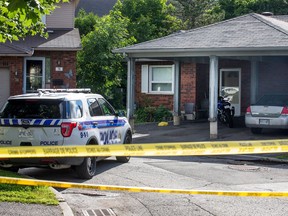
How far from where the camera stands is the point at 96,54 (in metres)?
27.4

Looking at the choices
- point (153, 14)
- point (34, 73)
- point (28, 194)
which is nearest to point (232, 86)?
point (34, 73)

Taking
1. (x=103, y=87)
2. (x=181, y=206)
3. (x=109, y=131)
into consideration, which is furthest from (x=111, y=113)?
(x=103, y=87)

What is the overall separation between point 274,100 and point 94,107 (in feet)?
30.4

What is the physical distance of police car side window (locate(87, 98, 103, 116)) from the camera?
11500mm

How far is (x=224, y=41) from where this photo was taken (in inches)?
726

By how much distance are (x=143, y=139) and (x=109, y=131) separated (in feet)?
20.1

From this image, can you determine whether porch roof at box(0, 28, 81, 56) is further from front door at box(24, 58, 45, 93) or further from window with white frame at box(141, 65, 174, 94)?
window with white frame at box(141, 65, 174, 94)

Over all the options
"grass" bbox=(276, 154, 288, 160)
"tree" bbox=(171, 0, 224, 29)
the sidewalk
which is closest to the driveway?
→ "grass" bbox=(276, 154, 288, 160)

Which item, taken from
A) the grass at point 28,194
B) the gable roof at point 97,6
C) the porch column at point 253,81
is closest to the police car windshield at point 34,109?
the grass at point 28,194

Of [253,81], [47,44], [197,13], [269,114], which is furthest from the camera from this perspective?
[197,13]

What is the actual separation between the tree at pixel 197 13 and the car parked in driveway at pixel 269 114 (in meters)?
18.8

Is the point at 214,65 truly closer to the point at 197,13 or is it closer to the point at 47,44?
the point at 47,44

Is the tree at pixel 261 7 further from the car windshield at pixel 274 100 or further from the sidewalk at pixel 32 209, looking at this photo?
the sidewalk at pixel 32 209

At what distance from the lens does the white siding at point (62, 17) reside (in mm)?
26406
